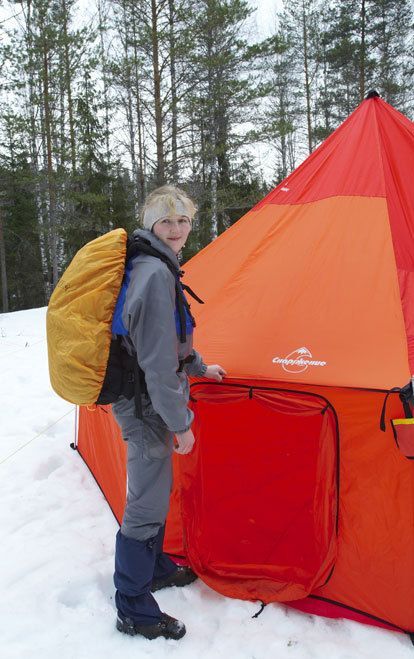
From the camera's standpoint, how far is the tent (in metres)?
2.18

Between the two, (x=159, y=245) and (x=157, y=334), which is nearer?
(x=157, y=334)

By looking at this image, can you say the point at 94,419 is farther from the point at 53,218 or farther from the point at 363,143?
the point at 53,218

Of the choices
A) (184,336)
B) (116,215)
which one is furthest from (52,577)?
(116,215)

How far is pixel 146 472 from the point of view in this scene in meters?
2.07

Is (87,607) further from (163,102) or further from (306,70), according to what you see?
(306,70)

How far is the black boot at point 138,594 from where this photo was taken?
2.08 meters

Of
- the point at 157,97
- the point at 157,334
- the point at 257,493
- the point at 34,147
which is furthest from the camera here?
the point at 34,147

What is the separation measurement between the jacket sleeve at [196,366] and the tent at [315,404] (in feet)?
0.52

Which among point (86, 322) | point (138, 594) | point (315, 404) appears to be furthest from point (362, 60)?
point (138, 594)

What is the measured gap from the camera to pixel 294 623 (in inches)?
88.5

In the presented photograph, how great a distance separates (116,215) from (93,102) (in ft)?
16.2

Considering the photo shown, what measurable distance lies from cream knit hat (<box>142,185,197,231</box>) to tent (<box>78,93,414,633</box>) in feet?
2.64

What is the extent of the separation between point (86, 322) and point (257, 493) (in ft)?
4.71

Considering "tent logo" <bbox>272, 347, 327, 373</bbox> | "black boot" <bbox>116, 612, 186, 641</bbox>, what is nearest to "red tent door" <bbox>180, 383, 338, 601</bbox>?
"tent logo" <bbox>272, 347, 327, 373</bbox>
